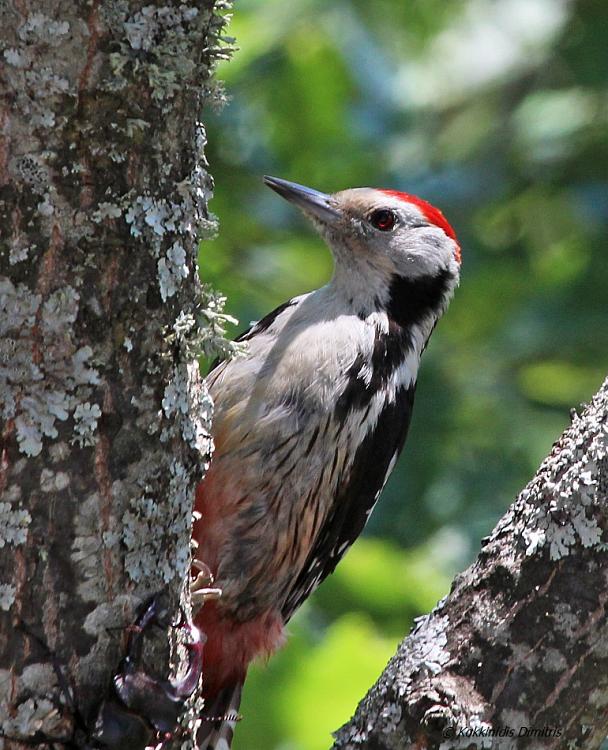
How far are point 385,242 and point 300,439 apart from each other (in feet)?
3.47

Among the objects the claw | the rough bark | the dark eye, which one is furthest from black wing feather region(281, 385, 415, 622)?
the rough bark

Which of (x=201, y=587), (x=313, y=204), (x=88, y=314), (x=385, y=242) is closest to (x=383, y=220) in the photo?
(x=385, y=242)

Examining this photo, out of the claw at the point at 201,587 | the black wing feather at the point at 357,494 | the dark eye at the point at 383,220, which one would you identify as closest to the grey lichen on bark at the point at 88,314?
the claw at the point at 201,587

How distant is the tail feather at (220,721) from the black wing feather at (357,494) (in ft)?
1.10

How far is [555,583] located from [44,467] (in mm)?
1165

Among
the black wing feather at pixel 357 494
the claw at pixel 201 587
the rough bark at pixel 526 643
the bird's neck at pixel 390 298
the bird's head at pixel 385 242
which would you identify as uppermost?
the bird's head at pixel 385 242

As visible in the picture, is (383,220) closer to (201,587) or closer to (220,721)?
(201,587)

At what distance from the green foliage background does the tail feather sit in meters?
0.51

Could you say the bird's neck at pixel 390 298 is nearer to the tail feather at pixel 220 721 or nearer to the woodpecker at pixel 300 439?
the woodpecker at pixel 300 439

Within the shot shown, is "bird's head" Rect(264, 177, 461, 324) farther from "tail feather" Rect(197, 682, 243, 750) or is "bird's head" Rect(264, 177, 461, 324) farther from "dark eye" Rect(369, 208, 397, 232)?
"tail feather" Rect(197, 682, 243, 750)

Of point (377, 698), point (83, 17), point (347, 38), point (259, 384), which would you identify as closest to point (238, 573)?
point (259, 384)

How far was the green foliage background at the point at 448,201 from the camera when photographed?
5.23 meters

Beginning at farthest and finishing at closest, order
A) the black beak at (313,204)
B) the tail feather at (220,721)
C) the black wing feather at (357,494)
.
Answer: the black beak at (313,204) → the black wing feather at (357,494) → the tail feather at (220,721)

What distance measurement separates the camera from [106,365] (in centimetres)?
230
